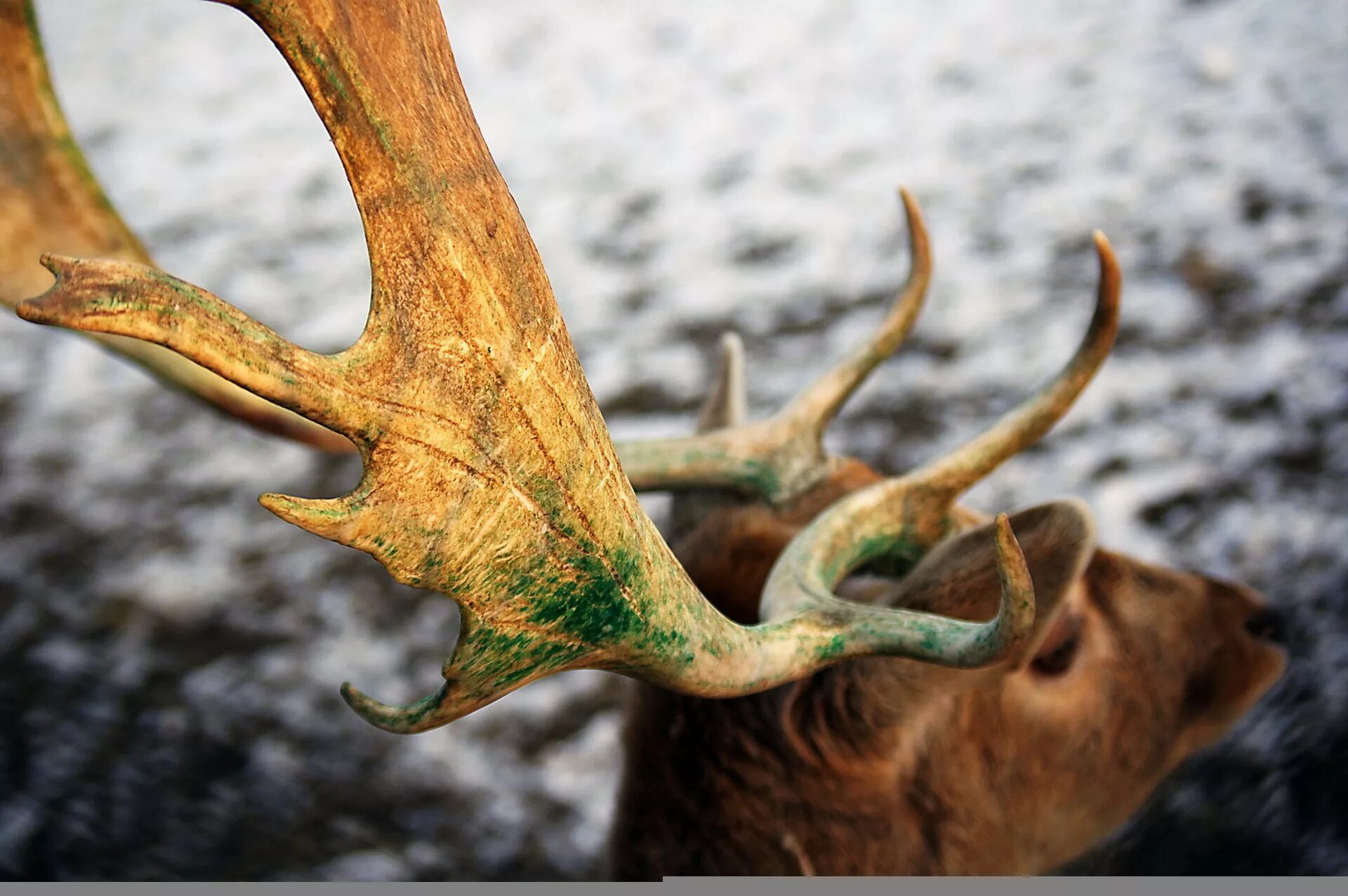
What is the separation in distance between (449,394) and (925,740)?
2.72ft

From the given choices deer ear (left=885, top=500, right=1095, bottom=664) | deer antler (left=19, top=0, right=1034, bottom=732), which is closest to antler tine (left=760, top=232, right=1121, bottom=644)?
deer ear (left=885, top=500, right=1095, bottom=664)

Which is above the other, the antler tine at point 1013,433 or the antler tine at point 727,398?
the antler tine at point 727,398

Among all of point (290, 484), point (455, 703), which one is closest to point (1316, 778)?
point (455, 703)

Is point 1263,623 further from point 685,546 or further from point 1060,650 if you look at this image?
point 685,546

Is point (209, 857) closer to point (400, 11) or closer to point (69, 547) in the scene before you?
point (69, 547)

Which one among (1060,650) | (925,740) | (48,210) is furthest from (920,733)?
(48,210)

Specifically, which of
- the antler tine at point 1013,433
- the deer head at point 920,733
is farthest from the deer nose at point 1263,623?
the antler tine at point 1013,433

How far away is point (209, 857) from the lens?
2.24m

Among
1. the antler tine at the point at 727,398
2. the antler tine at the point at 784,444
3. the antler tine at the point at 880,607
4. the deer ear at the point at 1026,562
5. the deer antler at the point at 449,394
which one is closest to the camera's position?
the deer antler at the point at 449,394

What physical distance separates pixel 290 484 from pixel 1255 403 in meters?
2.33

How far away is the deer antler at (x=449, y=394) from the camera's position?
0.67 meters

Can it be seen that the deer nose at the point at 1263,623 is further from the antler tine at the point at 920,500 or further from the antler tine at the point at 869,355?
the antler tine at the point at 869,355

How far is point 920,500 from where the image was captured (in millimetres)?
1371

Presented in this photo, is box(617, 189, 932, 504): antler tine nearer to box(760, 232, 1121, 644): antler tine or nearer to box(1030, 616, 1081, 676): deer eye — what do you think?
box(760, 232, 1121, 644): antler tine
